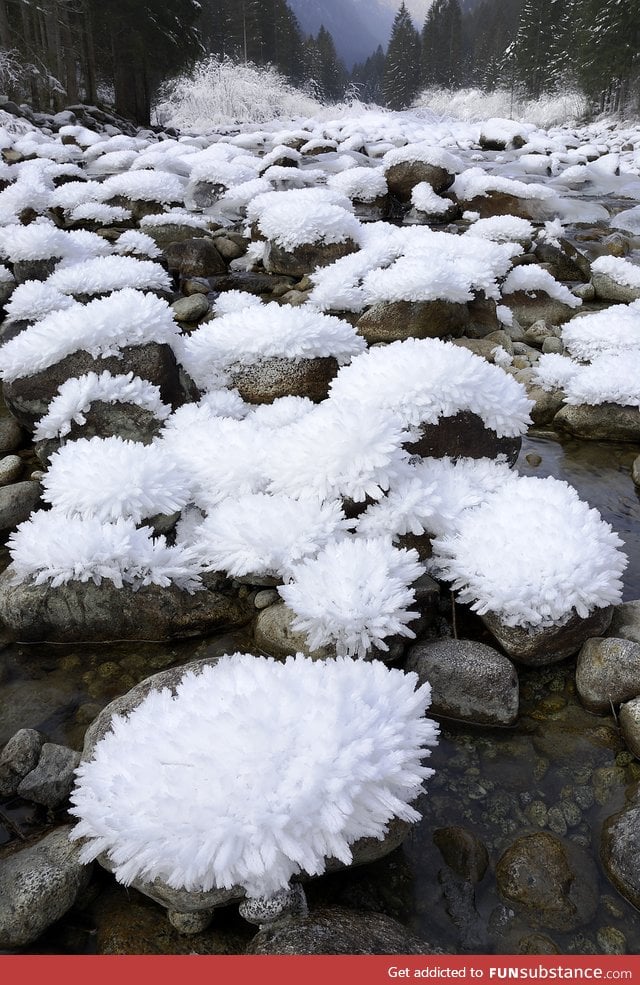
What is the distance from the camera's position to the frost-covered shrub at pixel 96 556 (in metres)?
2.95

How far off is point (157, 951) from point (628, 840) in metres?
1.50

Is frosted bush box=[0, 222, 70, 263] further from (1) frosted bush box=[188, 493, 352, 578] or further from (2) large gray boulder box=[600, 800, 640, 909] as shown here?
(2) large gray boulder box=[600, 800, 640, 909]

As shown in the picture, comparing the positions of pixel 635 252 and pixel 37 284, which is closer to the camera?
pixel 37 284

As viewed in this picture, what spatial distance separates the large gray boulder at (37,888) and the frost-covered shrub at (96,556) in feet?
4.07

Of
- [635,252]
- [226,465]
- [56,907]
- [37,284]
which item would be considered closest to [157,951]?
[56,907]

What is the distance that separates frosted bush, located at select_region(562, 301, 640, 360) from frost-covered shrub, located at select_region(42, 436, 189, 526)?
4355 mm

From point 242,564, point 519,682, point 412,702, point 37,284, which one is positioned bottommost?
point 519,682

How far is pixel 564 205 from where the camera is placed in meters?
12.9

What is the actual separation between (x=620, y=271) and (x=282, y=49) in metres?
50.9

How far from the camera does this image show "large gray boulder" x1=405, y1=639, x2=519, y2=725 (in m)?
2.54

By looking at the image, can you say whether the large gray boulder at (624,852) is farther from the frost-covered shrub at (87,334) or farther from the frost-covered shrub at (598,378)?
the frost-covered shrub at (87,334)

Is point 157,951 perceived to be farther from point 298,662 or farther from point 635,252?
point 635,252

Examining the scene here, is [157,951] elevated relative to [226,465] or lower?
lower

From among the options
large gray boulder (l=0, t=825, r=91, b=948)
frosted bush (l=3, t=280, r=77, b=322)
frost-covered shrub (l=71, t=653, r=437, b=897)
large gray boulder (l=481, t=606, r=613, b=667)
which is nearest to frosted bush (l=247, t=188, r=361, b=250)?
frosted bush (l=3, t=280, r=77, b=322)
